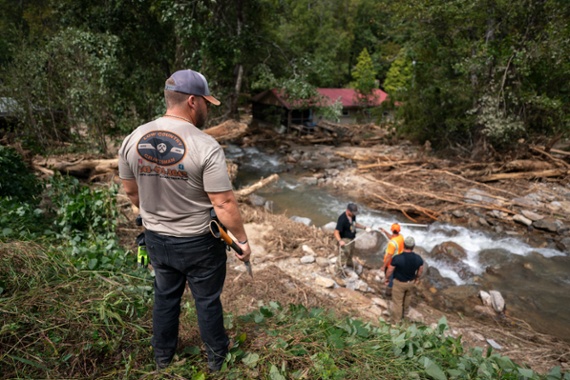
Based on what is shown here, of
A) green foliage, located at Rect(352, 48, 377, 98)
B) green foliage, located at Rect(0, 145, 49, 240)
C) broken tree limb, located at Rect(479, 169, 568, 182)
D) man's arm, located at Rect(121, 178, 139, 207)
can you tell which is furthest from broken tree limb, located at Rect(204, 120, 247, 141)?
green foliage, located at Rect(352, 48, 377, 98)

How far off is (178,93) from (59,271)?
84.2 inches

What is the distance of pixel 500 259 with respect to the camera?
9.00m

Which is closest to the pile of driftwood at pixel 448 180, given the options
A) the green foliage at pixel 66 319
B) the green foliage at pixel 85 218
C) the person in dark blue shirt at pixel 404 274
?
the person in dark blue shirt at pixel 404 274

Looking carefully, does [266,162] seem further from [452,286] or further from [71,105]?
[452,286]

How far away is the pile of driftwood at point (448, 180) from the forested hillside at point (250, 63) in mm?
1317

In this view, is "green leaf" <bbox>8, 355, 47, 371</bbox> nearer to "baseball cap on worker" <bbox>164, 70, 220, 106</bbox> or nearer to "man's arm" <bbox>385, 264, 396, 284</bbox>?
"baseball cap on worker" <bbox>164, 70, 220, 106</bbox>

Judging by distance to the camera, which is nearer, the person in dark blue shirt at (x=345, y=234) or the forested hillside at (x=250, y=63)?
the person in dark blue shirt at (x=345, y=234)

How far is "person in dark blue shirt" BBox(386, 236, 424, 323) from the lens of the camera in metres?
5.74

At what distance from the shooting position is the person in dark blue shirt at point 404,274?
574 centimetres

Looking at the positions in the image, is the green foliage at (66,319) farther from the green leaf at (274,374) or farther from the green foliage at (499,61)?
the green foliage at (499,61)

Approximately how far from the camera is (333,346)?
276 cm

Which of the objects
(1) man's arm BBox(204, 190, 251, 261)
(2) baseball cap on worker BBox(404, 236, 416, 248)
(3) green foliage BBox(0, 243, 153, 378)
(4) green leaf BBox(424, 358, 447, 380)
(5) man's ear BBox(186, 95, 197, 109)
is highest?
(5) man's ear BBox(186, 95, 197, 109)

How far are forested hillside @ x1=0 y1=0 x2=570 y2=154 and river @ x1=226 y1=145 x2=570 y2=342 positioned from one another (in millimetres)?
4053

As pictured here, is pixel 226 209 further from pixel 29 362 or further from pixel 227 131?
pixel 227 131
